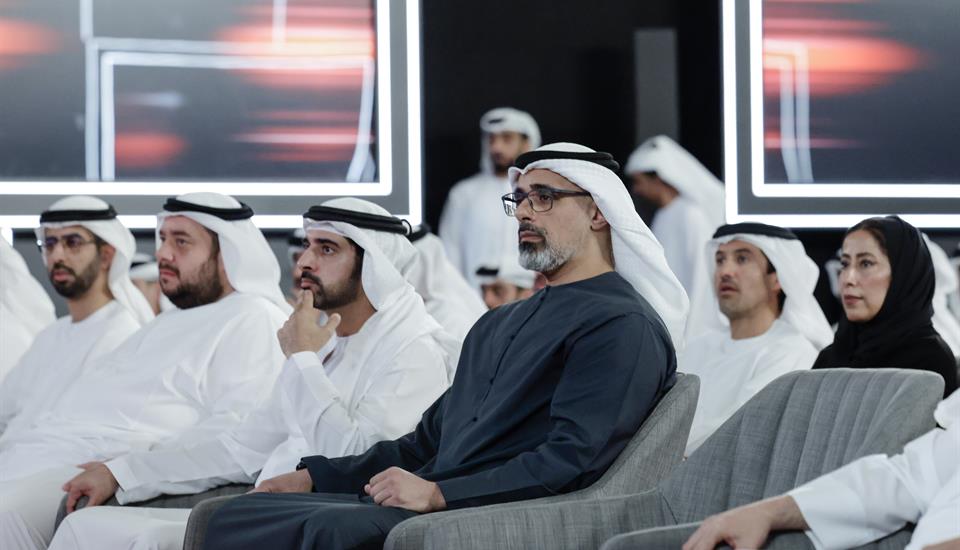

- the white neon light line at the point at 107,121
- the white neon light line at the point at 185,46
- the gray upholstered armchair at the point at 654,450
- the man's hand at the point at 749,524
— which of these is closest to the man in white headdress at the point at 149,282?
the white neon light line at the point at 107,121

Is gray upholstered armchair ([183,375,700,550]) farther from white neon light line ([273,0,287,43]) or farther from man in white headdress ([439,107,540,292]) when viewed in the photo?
man in white headdress ([439,107,540,292])

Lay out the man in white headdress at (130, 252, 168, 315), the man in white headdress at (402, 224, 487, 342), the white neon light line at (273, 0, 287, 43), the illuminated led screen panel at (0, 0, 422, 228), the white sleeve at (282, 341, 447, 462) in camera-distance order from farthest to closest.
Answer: the man in white headdress at (130, 252, 168, 315) → the white neon light line at (273, 0, 287, 43) → the illuminated led screen panel at (0, 0, 422, 228) → the man in white headdress at (402, 224, 487, 342) → the white sleeve at (282, 341, 447, 462)

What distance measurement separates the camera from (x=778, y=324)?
213 inches

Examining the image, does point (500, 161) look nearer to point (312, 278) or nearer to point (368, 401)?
point (312, 278)

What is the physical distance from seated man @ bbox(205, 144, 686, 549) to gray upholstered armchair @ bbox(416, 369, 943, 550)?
18 cm

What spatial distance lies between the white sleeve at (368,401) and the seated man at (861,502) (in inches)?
58.0

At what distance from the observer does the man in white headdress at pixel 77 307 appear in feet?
17.7

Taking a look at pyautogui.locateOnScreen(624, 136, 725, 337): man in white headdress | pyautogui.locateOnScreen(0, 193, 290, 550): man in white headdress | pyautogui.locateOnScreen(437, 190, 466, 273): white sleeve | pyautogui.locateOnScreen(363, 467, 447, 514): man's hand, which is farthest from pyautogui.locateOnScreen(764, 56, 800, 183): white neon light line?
pyautogui.locateOnScreen(363, 467, 447, 514): man's hand

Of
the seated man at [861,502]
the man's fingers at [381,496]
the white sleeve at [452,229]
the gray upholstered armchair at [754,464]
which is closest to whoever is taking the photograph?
the seated man at [861,502]

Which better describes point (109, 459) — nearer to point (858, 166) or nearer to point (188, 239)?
point (188, 239)

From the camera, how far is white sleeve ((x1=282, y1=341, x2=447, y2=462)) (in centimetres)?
397

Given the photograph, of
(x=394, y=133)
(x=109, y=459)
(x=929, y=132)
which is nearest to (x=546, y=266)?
(x=109, y=459)

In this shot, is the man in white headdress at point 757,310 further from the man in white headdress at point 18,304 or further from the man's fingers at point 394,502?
the man in white headdress at point 18,304

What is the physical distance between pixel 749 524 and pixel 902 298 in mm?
2071
